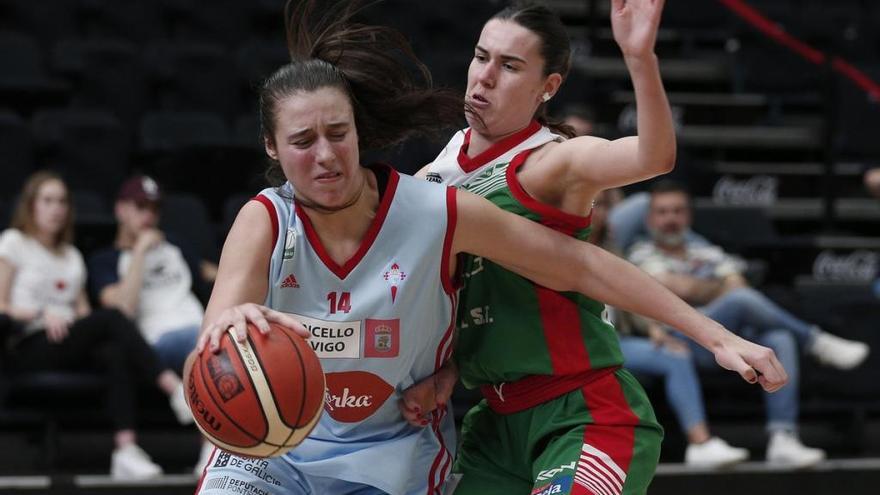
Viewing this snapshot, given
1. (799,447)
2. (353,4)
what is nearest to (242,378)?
(353,4)

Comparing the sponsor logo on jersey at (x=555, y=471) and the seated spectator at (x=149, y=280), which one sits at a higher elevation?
the seated spectator at (x=149, y=280)

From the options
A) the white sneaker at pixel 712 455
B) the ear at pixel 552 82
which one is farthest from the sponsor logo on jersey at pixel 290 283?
the white sneaker at pixel 712 455

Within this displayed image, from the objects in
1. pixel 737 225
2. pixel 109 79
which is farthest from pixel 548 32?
pixel 109 79

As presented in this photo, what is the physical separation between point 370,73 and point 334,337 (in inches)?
22.6

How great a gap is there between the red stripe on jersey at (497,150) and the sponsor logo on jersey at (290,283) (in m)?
0.58

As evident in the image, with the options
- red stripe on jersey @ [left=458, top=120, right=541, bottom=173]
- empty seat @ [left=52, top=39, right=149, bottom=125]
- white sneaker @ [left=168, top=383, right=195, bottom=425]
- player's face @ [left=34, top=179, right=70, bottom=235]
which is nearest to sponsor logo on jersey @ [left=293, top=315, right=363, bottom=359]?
red stripe on jersey @ [left=458, top=120, right=541, bottom=173]

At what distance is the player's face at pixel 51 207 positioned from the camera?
5.67m

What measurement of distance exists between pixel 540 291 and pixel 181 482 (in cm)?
279

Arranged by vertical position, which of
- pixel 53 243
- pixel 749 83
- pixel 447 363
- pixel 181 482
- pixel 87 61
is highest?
pixel 749 83

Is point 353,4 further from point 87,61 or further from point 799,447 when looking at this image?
point 87,61

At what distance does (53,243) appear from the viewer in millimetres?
5754

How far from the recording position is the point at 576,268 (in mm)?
2801

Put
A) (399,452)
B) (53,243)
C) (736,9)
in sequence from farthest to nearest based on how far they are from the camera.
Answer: (736,9) → (53,243) → (399,452)

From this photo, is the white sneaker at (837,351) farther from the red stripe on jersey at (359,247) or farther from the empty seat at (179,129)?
the red stripe on jersey at (359,247)
